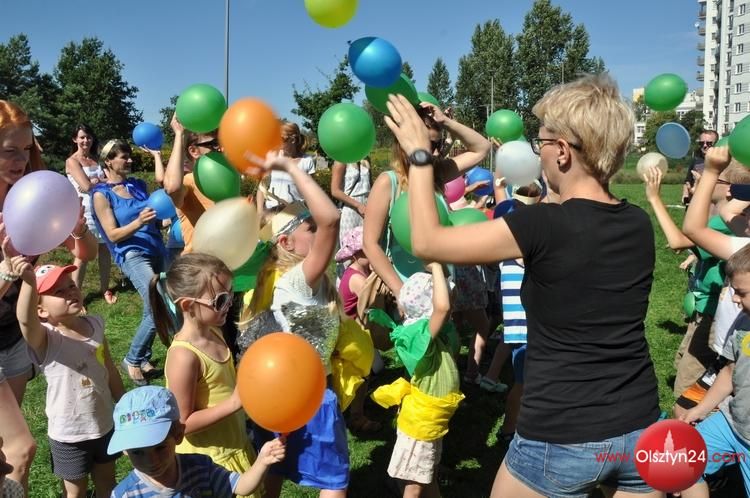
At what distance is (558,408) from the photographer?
5.93 feet

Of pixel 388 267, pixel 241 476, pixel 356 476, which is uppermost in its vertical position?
pixel 388 267

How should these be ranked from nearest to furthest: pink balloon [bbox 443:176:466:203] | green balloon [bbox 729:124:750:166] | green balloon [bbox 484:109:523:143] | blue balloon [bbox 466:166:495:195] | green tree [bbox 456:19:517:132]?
green balloon [bbox 729:124:750:166], green balloon [bbox 484:109:523:143], pink balloon [bbox 443:176:466:203], blue balloon [bbox 466:166:495:195], green tree [bbox 456:19:517:132]

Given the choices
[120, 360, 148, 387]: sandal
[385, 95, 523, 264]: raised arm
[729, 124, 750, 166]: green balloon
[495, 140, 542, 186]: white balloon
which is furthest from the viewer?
[120, 360, 148, 387]: sandal

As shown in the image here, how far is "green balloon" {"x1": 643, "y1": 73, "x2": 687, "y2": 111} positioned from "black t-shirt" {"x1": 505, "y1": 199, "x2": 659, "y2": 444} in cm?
383

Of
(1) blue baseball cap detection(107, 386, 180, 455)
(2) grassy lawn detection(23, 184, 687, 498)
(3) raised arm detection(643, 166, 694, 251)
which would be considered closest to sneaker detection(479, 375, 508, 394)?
(2) grassy lawn detection(23, 184, 687, 498)

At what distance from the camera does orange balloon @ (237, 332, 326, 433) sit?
72.1 inches

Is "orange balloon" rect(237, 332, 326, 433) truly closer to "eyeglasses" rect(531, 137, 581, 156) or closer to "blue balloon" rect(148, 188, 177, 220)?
"eyeglasses" rect(531, 137, 581, 156)

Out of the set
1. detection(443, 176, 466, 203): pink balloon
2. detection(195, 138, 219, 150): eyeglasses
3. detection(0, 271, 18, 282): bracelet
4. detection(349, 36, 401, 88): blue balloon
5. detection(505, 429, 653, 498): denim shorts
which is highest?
detection(349, 36, 401, 88): blue balloon

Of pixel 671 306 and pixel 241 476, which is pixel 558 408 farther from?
pixel 671 306

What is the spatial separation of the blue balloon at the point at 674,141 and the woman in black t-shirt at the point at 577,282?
3788mm

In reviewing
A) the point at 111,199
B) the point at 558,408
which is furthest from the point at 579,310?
the point at 111,199

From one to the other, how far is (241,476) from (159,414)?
0.40 metres

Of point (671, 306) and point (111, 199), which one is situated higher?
point (111, 199)

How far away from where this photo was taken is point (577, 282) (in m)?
1.74
